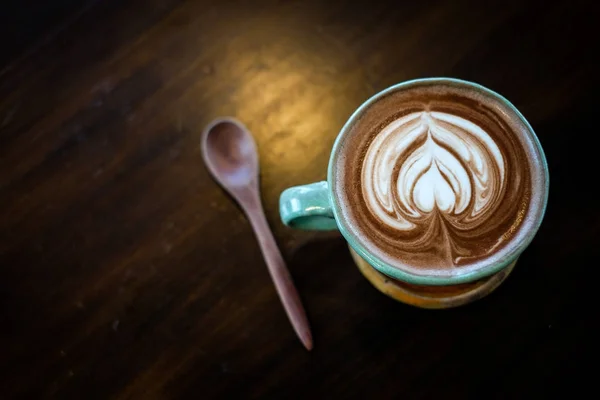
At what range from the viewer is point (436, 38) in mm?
791

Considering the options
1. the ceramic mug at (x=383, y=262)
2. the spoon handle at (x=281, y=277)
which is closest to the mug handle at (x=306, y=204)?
the ceramic mug at (x=383, y=262)

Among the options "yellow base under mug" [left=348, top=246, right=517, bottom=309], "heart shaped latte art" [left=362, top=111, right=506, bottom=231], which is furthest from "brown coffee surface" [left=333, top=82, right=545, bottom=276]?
"yellow base under mug" [left=348, top=246, right=517, bottom=309]

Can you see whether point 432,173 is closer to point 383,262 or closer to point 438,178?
point 438,178

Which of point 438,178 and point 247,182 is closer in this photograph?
point 438,178

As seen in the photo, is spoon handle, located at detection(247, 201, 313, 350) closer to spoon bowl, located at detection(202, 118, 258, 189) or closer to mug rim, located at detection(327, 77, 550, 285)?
spoon bowl, located at detection(202, 118, 258, 189)

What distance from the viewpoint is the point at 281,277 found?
737mm

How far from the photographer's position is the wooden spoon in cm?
73

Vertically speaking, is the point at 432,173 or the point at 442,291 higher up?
the point at 432,173

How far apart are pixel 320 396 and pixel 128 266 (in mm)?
307

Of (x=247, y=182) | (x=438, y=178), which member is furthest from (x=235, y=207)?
(x=438, y=178)

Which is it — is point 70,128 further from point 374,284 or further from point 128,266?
point 374,284

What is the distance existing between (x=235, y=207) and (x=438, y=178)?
29 centimetres

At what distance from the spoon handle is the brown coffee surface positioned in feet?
0.55

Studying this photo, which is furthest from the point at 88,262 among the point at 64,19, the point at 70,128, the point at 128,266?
the point at 64,19
